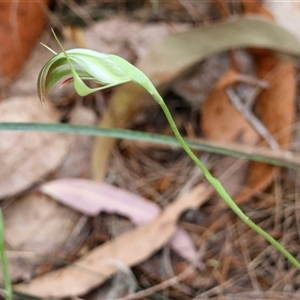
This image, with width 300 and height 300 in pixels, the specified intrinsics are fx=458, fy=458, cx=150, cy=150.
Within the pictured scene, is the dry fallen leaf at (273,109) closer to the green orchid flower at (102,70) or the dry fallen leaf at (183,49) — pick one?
the dry fallen leaf at (183,49)

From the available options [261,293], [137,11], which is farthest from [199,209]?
[137,11]

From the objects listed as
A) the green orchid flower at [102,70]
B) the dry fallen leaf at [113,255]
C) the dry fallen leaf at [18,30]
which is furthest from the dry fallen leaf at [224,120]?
the green orchid flower at [102,70]

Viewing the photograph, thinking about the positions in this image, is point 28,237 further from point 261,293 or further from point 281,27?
point 281,27

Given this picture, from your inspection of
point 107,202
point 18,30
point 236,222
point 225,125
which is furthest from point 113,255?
point 18,30

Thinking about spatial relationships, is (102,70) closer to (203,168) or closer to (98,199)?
(203,168)

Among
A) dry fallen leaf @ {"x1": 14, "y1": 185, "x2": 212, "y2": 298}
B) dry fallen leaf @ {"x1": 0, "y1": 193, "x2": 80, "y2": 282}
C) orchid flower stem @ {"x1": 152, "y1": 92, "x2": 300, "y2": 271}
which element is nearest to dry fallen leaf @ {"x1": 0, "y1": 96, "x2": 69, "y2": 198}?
dry fallen leaf @ {"x1": 0, "y1": 193, "x2": 80, "y2": 282}

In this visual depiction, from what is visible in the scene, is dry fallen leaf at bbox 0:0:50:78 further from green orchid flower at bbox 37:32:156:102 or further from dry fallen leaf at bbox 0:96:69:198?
green orchid flower at bbox 37:32:156:102
